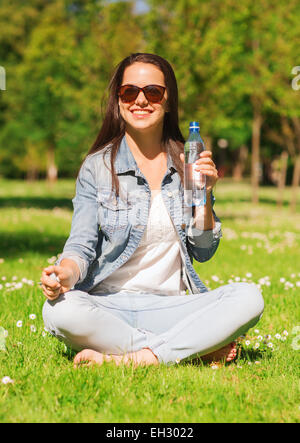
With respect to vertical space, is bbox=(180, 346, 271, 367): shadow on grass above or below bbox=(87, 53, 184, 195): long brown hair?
below

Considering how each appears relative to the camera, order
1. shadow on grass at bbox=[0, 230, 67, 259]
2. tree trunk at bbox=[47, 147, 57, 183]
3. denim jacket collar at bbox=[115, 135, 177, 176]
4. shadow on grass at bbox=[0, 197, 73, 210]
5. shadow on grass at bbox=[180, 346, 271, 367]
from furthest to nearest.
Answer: tree trunk at bbox=[47, 147, 57, 183]
shadow on grass at bbox=[0, 197, 73, 210]
shadow on grass at bbox=[0, 230, 67, 259]
denim jacket collar at bbox=[115, 135, 177, 176]
shadow on grass at bbox=[180, 346, 271, 367]

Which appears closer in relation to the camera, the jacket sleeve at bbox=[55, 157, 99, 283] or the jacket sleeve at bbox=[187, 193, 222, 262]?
the jacket sleeve at bbox=[55, 157, 99, 283]

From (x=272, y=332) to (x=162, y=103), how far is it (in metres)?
2.14

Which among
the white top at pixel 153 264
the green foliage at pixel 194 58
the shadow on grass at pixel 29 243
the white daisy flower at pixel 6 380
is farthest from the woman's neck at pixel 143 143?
the green foliage at pixel 194 58

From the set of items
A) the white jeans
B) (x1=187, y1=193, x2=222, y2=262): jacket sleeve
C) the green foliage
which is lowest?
the white jeans

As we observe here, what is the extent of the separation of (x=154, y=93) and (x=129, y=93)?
0.56 feet

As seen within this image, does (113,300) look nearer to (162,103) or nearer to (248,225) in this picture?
(162,103)

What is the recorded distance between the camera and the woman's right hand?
128 inches

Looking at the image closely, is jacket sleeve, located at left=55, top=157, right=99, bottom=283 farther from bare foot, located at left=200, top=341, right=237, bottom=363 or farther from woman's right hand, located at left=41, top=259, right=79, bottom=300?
bare foot, located at left=200, top=341, right=237, bottom=363

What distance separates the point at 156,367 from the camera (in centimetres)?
351

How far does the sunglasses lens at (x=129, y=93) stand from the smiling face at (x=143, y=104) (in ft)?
0.07

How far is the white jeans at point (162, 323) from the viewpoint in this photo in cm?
339

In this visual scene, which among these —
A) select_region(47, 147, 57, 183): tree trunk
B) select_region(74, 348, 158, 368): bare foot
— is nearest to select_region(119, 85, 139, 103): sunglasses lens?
select_region(74, 348, 158, 368): bare foot

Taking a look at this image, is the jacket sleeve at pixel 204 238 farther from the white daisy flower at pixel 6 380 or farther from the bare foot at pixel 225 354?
the white daisy flower at pixel 6 380
